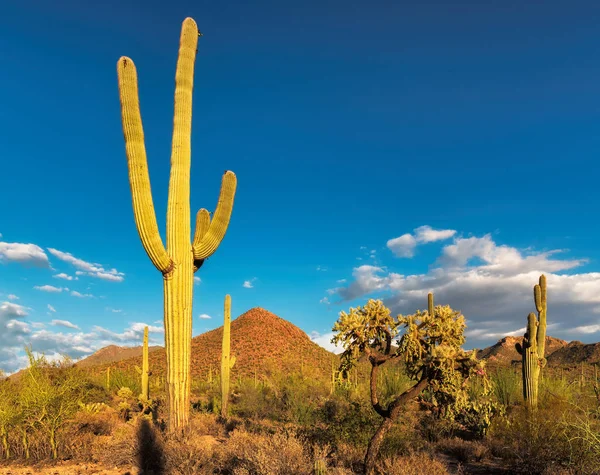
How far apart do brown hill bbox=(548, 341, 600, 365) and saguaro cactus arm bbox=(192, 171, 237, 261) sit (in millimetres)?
48838

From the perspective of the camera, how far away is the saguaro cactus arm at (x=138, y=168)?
955 cm

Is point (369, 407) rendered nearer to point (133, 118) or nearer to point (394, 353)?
point (394, 353)

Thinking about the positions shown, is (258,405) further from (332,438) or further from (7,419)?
(7,419)

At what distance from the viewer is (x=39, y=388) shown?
33.8ft

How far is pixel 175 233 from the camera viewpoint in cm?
1016

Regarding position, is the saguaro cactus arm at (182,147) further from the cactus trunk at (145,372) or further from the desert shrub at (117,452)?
the cactus trunk at (145,372)

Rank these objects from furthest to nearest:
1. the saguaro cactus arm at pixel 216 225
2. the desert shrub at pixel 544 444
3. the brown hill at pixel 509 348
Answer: the brown hill at pixel 509 348, the saguaro cactus arm at pixel 216 225, the desert shrub at pixel 544 444

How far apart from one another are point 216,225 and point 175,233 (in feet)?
3.79

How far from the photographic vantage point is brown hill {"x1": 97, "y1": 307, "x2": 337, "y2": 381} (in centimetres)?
4312

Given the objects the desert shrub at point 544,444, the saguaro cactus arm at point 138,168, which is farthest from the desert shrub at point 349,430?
the saguaro cactus arm at point 138,168

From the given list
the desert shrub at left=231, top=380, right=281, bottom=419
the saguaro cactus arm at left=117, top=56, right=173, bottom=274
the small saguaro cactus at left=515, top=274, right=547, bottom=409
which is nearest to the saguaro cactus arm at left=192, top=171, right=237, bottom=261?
the saguaro cactus arm at left=117, top=56, right=173, bottom=274

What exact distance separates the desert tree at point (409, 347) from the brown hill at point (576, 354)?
48255 millimetres

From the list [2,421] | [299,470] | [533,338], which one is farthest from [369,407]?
[2,421]

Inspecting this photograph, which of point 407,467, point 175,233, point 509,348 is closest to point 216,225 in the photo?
point 175,233
